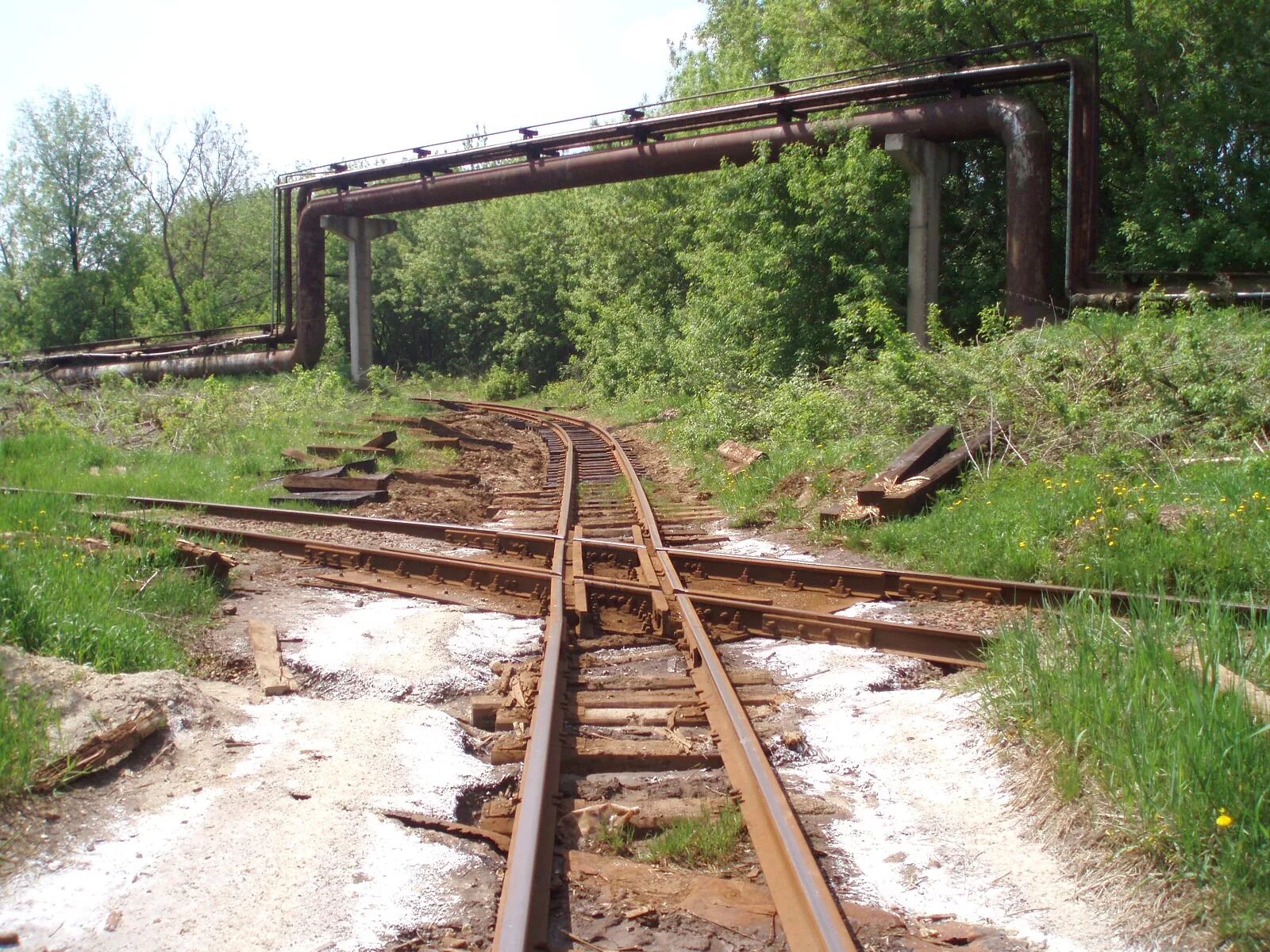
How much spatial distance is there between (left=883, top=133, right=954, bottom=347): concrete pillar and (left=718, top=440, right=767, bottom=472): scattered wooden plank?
160 inches

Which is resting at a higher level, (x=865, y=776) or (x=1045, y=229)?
(x=1045, y=229)

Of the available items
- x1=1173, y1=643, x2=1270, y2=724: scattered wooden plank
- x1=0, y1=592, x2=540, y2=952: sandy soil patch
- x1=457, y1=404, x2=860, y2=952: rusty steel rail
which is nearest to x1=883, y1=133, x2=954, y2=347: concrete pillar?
x1=457, y1=404, x2=860, y2=952: rusty steel rail

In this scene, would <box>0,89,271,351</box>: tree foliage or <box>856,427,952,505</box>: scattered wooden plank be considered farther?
<box>0,89,271,351</box>: tree foliage

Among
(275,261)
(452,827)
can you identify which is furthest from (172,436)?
(452,827)

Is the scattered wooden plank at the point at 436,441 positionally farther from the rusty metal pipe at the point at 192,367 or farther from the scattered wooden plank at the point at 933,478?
the scattered wooden plank at the point at 933,478

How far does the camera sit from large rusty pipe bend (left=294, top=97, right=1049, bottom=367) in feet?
50.8

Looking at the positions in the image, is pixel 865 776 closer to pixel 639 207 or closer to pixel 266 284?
pixel 639 207

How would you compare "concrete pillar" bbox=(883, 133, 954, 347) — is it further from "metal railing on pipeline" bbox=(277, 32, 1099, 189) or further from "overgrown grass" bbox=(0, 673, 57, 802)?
"overgrown grass" bbox=(0, 673, 57, 802)

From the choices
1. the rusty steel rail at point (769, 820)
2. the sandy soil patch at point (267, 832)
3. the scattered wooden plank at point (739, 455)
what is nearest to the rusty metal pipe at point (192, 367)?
the scattered wooden plank at point (739, 455)

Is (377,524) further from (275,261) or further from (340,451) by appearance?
(275,261)

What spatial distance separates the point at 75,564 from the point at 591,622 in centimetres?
335

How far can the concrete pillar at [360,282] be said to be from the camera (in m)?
28.8

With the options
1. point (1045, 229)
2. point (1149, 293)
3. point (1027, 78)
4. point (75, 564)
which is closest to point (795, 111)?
point (1027, 78)

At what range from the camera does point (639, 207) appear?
1222 inches
